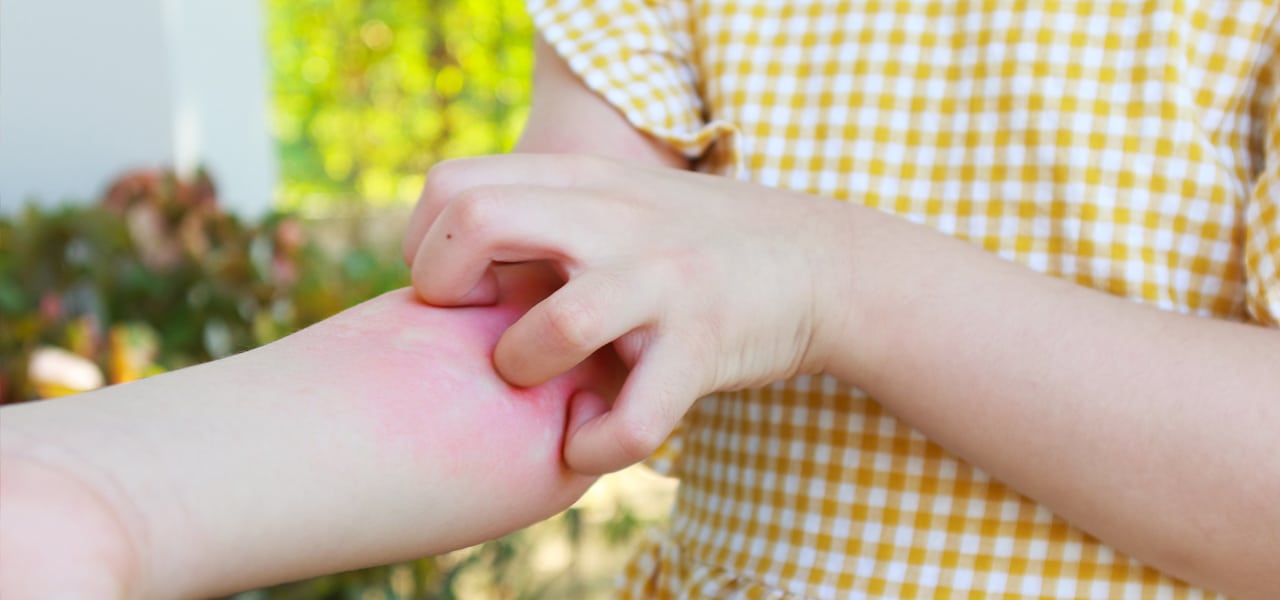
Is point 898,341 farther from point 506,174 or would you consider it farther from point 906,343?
point 506,174

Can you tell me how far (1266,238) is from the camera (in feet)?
2.07

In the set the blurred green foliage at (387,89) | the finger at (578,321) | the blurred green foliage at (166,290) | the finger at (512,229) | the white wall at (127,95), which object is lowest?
the blurred green foliage at (387,89)

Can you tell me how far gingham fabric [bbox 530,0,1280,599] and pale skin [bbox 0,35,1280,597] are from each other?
0.28ft

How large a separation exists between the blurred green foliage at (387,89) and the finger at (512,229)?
6170mm

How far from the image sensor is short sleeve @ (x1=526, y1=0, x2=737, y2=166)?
29.1 inches

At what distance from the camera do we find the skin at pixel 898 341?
1.71 ft

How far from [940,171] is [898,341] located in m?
0.19

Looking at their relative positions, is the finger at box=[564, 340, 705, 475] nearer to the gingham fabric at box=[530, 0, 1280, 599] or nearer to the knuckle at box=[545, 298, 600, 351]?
the knuckle at box=[545, 298, 600, 351]

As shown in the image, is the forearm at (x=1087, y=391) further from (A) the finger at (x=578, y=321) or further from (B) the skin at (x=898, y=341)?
(A) the finger at (x=578, y=321)

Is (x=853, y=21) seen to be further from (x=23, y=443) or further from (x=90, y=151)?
(x=90, y=151)

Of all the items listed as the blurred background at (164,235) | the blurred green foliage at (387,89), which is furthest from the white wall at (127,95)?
the blurred green foliage at (387,89)

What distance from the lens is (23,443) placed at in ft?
1.24

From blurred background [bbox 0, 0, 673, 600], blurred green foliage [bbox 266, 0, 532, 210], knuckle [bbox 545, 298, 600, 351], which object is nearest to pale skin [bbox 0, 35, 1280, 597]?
knuckle [bbox 545, 298, 600, 351]

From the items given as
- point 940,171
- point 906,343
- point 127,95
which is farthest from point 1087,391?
point 127,95
